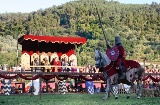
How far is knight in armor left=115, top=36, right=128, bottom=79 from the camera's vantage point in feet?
46.8

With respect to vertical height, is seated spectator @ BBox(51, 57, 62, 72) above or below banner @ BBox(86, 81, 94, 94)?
above

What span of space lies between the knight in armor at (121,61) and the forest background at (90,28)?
5582cm

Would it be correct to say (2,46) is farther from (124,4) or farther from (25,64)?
(124,4)

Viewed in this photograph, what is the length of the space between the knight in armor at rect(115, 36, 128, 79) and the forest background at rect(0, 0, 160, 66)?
183 ft

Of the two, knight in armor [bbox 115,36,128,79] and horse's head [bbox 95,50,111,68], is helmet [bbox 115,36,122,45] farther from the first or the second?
horse's head [bbox 95,50,111,68]

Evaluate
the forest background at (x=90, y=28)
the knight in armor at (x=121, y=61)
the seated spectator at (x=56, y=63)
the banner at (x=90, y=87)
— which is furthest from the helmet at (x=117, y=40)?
the forest background at (x=90, y=28)

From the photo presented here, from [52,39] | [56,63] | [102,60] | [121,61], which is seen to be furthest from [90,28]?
[121,61]

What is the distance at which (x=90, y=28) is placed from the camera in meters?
116

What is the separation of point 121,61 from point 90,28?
335ft

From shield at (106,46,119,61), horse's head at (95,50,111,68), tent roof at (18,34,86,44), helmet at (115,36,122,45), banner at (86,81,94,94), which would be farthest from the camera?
tent roof at (18,34,86,44)

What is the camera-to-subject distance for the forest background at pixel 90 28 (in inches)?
3529

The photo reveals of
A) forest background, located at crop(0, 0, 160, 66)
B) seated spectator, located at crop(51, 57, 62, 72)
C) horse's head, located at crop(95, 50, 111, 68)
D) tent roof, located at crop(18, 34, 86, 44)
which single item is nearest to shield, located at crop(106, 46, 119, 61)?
horse's head, located at crop(95, 50, 111, 68)

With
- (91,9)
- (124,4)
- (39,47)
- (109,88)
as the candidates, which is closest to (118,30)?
(91,9)

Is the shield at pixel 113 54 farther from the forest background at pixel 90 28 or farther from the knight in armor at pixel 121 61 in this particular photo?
the forest background at pixel 90 28
